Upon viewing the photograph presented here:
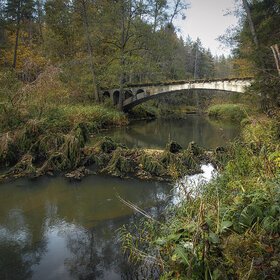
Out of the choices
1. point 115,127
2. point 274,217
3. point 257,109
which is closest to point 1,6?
point 115,127

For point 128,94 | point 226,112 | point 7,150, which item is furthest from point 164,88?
point 7,150

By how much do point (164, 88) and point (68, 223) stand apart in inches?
662

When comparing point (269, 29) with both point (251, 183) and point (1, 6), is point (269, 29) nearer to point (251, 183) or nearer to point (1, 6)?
point (251, 183)

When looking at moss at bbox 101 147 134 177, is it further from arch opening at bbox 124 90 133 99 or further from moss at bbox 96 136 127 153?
arch opening at bbox 124 90 133 99

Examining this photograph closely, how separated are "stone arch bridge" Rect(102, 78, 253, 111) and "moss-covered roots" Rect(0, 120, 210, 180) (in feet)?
31.9

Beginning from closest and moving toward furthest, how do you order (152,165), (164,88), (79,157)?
(152,165) → (79,157) → (164,88)

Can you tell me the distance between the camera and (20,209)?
14.2ft

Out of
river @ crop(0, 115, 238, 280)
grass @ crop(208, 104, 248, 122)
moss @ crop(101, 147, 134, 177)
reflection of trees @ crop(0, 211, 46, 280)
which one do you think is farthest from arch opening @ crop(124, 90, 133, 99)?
reflection of trees @ crop(0, 211, 46, 280)

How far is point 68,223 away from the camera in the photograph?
382 centimetres

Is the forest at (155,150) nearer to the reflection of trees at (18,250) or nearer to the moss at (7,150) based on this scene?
the moss at (7,150)

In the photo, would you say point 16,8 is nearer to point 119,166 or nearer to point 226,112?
point 119,166

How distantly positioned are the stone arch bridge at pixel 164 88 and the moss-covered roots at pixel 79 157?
9.72 metres

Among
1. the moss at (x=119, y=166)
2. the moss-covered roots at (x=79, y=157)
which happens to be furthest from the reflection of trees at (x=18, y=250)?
the moss at (x=119, y=166)

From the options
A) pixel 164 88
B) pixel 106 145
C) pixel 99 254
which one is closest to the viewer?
pixel 99 254
